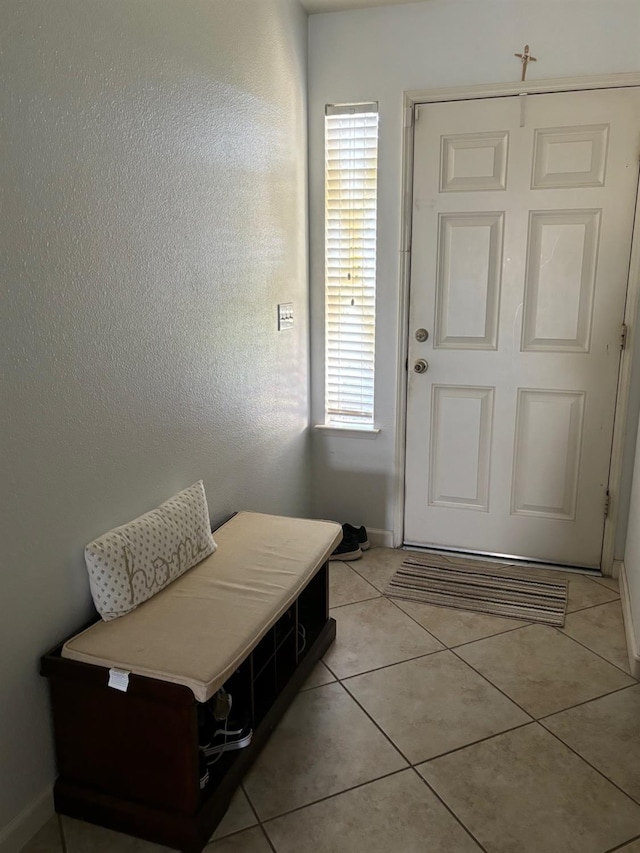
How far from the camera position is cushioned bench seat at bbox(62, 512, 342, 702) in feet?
5.25

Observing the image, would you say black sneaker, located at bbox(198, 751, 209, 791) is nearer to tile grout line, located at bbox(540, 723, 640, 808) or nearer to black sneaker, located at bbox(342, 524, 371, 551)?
tile grout line, located at bbox(540, 723, 640, 808)

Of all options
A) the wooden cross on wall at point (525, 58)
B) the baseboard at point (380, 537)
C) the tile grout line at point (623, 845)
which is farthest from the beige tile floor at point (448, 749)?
the wooden cross on wall at point (525, 58)

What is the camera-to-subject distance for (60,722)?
169 centimetres

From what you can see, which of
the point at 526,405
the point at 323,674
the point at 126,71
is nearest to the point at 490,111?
the point at 526,405

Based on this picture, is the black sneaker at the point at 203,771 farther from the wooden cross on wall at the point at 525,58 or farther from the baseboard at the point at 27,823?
the wooden cross on wall at the point at 525,58

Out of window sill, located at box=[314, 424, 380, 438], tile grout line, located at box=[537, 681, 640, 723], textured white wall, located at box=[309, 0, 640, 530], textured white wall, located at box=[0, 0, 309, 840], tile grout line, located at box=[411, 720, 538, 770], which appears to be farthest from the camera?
window sill, located at box=[314, 424, 380, 438]

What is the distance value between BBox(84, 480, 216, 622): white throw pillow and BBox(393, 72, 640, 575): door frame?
52.7 inches

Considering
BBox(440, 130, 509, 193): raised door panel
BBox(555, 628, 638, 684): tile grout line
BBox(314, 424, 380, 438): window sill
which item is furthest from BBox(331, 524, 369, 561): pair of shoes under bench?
BBox(440, 130, 509, 193): raised door panel

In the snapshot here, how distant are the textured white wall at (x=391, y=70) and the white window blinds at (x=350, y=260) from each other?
0.04 meters

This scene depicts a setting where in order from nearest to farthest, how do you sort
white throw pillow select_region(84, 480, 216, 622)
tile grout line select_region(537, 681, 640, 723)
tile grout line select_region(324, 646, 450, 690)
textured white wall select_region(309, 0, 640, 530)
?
white throw pillow select_region(84, 480, 216, 622) → tile grout line select_region(537, 681, 640, 723) → tile grout line select_region(324, 646, 450, 690) → textured white wall select_region(309, 0, 640, 530)

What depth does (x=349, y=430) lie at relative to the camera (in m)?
3.30

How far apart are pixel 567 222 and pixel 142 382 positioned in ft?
6.28

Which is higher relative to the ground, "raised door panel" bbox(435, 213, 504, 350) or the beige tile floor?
"raised door panel" bbox(435, 213, 504, 350)

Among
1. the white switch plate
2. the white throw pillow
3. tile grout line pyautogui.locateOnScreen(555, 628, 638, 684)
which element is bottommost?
tile grout line pyautogui.locateOnScreen(555, 628, 638, 684)
